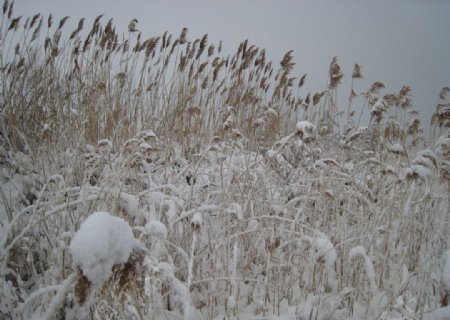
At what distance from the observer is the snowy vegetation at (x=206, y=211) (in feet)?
3.53

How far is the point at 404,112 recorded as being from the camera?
2809 millimetres

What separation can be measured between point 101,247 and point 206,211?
49.6 inches

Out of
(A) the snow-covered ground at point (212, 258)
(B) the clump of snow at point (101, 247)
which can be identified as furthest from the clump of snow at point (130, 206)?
(B) the clump of snow at point (101, 247)

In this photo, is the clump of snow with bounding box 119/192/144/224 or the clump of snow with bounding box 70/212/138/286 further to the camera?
the clump of snow with bounding box 119/192/144/224

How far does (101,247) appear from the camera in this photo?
48cm

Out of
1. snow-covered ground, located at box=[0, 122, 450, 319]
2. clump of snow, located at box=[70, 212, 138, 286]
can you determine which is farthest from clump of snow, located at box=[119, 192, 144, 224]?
clump of snow, located at box=[70, 212, 138, 286]

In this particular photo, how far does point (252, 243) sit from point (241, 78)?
9.68 ft

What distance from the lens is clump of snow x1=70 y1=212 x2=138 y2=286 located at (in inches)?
18.5

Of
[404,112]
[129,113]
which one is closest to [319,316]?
[404,112]

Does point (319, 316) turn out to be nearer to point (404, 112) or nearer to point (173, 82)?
point (404, 112)

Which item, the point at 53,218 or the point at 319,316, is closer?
the point at 319,316

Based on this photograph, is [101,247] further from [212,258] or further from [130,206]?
[212,258]

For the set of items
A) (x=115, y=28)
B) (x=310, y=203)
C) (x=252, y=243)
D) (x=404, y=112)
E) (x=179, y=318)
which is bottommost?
(x=179, y=318)

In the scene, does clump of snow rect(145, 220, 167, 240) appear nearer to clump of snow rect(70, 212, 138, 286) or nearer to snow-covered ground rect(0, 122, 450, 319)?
snow-covered ground rect(0, 122, 450, 319)
